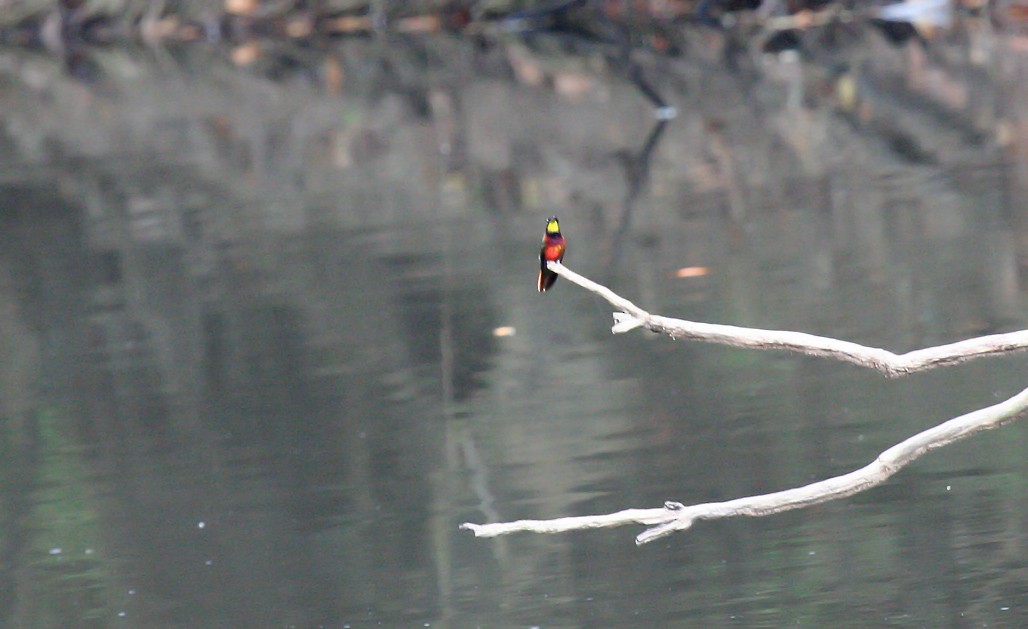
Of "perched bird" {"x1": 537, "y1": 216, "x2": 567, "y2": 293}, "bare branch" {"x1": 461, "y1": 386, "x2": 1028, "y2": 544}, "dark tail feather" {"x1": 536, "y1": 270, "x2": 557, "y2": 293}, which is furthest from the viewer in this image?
"dark tail feather" {"x1": 536, "y1": 270, "x2": 557, "y2": 293}

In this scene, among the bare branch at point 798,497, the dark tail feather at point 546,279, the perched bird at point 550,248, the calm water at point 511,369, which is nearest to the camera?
the bare branch at point 798,497

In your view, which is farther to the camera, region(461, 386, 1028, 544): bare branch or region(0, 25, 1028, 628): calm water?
region(0, 25, 1028, 628): calm water

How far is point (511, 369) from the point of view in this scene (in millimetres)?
6258

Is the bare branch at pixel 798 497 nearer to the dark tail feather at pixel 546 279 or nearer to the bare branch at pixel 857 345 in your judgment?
the bare branch at pixel 857 345

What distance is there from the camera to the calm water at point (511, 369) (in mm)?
4395

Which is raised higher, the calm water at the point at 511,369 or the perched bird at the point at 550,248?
the perched bird at the point at 550,248

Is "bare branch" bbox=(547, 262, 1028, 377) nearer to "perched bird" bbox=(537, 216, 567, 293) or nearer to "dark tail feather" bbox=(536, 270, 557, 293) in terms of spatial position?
"perched bird" bbox=(537, 216, 567, 293)

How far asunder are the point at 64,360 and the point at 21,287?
5.93 ft

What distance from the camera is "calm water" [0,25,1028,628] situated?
4395mm

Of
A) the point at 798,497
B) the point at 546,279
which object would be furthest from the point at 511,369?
the point at 798,497

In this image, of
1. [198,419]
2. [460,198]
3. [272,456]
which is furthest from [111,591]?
[460,198]

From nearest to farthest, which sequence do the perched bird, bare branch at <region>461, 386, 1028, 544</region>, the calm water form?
1. bare branch at <region>461, 386, 1028, 544</region>
2. the perched bird
3. the calm water

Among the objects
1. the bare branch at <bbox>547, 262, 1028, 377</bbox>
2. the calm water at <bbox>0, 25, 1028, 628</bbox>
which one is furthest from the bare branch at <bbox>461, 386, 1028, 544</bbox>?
the calm water at <bbox>0, 25, 1028, 628</bbox>

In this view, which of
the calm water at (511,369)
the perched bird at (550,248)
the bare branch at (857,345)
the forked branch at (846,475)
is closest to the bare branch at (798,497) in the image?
the forked branch at (846,475)
